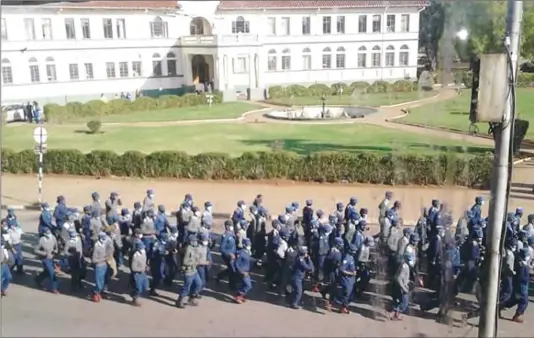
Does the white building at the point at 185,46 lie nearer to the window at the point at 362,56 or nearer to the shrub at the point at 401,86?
the window at the point at 362,56

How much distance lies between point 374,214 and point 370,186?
1.73m

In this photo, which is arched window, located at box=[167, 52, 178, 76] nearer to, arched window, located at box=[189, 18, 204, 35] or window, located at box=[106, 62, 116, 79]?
arched window, located at box=[189, 18, 204, 35]

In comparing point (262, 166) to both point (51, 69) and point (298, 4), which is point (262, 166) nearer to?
point (298, 4)

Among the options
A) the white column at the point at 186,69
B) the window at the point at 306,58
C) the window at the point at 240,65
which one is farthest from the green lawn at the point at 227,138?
the white column at the point at 186,69

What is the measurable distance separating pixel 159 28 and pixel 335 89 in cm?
1119

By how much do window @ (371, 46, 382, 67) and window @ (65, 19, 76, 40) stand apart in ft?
48.3

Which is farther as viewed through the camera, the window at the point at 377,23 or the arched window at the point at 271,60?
the arched window at the point at 271,60

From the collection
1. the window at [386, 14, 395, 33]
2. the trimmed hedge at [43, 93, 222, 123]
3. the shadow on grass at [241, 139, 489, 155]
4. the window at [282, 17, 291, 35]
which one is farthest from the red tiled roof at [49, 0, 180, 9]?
the shadow on grass at [241, 139, 489, 155]

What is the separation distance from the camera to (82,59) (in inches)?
1170

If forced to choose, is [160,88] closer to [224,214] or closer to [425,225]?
[224,214]

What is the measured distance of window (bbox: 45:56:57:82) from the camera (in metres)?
28.4

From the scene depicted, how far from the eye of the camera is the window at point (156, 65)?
3216 centimetres

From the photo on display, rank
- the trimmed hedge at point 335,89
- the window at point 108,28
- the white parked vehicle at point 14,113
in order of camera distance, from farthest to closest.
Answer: the window at point 108,28, the white parked vehicle at point 14,113, the trimmed hedge at point 335,89

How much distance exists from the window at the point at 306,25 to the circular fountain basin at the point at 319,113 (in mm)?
4758
